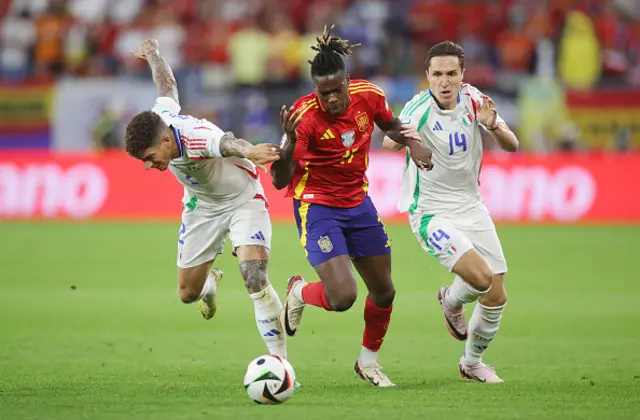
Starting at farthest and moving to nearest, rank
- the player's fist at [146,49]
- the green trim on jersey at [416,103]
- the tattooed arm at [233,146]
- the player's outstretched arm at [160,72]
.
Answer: the player's fist at [146,49] → the player's outstretched arm at [160,72] → the green trim on jersey at [416,103] → the tattooed arm at [233,146]

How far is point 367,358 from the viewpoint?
7949 mm

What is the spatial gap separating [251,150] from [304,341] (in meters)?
3.39

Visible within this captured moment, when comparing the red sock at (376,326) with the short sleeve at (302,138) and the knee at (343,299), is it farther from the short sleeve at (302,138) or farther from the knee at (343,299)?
the short sleeve at (302,138)

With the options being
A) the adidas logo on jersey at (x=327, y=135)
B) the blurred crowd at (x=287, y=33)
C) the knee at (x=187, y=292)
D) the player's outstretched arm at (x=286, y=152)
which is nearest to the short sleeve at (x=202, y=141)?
the player's outstretched arm at (x=286, y=152)

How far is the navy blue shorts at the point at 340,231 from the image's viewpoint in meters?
7.72

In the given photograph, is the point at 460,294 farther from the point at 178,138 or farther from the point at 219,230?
the point at 178,138

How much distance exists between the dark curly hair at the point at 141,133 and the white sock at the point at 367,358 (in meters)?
2.18

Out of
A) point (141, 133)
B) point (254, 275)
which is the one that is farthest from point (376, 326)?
point (141, 133)

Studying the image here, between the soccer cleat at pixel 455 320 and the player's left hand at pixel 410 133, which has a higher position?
the player's left hand at pixel 410 133

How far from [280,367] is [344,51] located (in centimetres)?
229

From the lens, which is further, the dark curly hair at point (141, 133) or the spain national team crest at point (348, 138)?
the spain national team crest at point (348, 138)

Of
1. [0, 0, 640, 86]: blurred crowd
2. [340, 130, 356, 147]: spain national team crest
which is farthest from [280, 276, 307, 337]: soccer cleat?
[0, 0, 640, 86]: blurred crowd

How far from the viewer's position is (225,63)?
76.3 ft

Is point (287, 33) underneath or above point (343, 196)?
above
